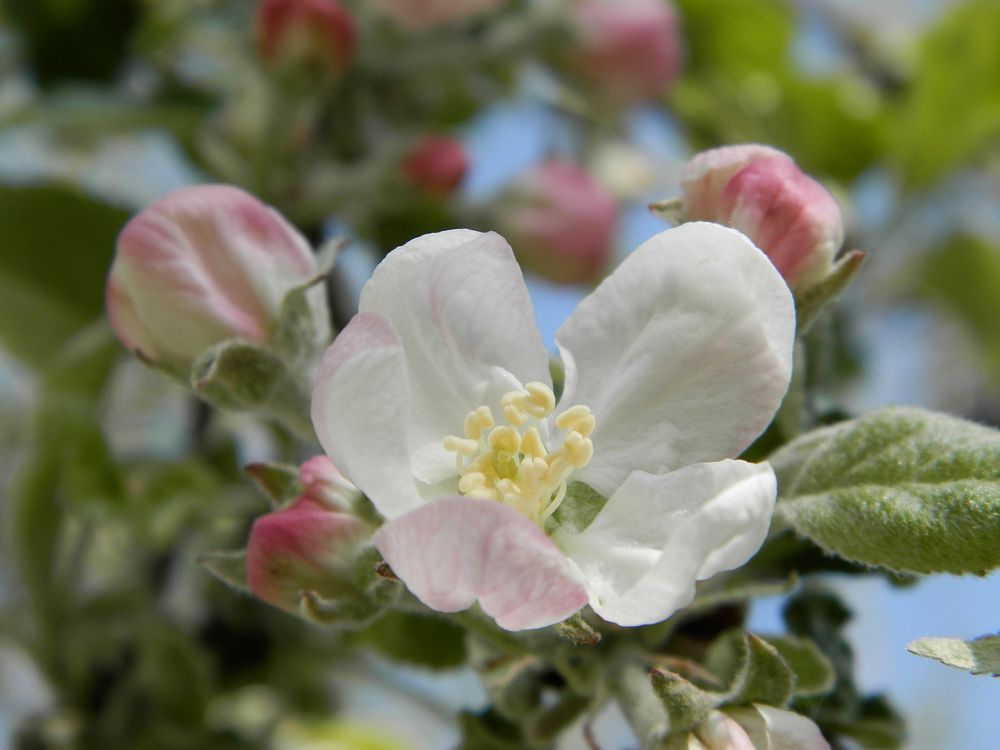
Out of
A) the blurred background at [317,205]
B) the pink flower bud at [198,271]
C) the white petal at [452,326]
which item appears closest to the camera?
A: the white petal at [452,326]

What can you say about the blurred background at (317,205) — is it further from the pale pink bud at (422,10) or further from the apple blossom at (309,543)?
the apple blossom at (309,543)

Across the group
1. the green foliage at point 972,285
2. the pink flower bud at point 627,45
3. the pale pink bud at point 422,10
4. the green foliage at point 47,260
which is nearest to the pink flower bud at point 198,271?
the green foliage at point 47,260

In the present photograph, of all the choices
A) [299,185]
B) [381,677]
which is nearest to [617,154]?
[299,185]

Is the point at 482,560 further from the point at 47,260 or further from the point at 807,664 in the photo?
the point at 47,260

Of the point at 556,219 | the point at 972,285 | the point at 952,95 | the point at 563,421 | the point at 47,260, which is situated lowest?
the point at 972,285

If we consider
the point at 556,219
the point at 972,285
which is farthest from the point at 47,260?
the point at 972,285

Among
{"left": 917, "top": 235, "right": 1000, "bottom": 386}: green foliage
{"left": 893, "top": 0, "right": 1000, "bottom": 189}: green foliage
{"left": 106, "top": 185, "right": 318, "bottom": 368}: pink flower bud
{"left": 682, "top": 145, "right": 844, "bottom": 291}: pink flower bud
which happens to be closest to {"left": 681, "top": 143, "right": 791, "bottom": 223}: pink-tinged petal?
{"left": 682, "top": 145, "right": 844, "bottom": 291}: pink flower bud
